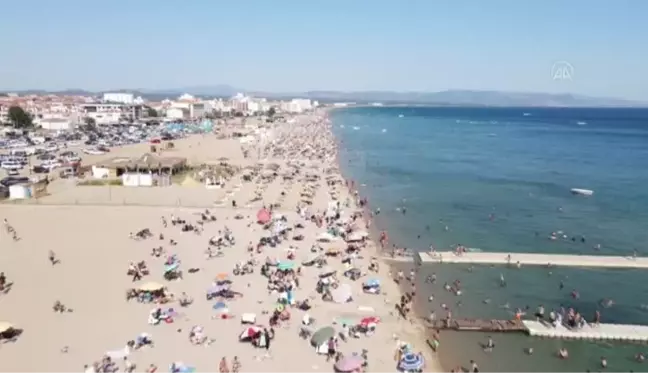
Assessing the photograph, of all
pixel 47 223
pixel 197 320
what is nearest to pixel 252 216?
pixel 47 223

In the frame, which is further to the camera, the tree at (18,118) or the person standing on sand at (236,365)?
the tree at (18,118)

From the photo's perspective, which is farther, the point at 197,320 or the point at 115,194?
the point at 115,194

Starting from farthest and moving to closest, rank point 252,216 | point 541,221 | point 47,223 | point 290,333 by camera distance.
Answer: point 541,221 → point 252,216 → point 47,223 → point 290,333

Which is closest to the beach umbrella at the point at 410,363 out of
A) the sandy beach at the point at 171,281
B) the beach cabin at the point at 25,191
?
the sandy beach at the point at 171,281

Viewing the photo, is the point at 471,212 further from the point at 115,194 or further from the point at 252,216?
the point at 115,194

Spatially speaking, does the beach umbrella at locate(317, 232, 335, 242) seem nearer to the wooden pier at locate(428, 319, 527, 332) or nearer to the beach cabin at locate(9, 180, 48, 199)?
the wooden pier at locate(428, 319, 527, 332)

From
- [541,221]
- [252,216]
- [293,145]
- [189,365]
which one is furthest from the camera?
[293,145]

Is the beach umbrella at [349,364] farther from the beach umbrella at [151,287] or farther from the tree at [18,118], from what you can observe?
the tree at [18,118]
